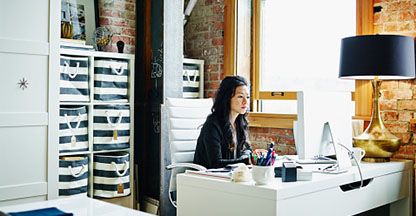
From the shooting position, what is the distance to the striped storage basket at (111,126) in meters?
3.61

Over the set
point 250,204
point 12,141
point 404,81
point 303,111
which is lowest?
point 250,204

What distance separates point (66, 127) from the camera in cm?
341

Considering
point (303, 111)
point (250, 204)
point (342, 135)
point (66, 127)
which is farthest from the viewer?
point (66, 127)

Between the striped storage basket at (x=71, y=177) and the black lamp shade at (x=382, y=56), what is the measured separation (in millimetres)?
2072

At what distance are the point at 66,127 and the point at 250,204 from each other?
6.35ft

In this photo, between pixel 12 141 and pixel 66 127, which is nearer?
pixel 12 141

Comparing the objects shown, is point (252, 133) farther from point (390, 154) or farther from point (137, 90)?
point (390, 154)

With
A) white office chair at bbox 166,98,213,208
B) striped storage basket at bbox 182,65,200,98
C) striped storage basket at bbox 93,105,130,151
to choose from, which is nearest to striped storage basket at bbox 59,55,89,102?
striped storage basket at bbox 93,105,130,151

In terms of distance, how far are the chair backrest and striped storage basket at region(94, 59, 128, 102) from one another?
0.76 meters

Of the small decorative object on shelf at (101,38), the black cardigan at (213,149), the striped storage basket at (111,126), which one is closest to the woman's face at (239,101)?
the black cardigan at (213,149)

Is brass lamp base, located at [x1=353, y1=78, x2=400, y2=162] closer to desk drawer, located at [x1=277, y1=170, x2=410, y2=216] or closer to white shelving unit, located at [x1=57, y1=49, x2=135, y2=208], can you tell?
desk drawer, located at [x1=277, y1=170, x2=410, y2=216]

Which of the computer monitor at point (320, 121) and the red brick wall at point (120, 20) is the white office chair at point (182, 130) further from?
the red brick wall at point (120, 20)

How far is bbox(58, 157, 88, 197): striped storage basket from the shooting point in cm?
337

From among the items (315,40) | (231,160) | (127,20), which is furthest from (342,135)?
(127,20)
